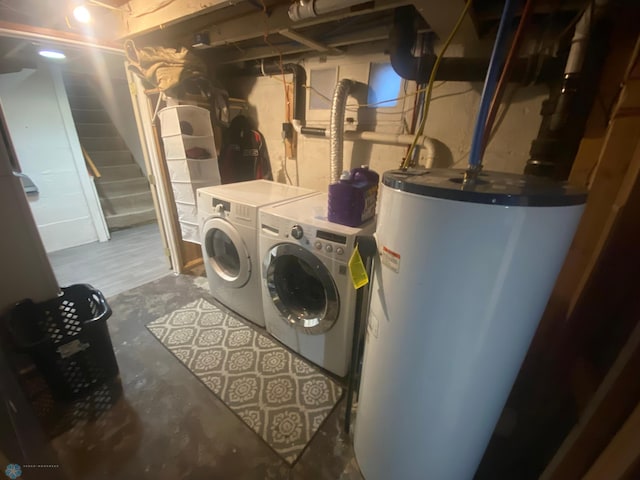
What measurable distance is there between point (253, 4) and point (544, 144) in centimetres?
161

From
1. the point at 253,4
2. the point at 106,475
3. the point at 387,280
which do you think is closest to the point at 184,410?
the point at 106,475

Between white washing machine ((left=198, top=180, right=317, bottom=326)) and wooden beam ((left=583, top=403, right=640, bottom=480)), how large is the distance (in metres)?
1.49

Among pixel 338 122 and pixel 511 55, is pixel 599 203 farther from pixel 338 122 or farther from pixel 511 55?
pixel 338 122

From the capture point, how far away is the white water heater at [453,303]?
57 centimetres

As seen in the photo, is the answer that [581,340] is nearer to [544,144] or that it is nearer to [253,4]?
[544,144]

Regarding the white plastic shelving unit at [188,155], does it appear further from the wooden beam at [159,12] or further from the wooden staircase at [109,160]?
the wooden staircase at [109,160]

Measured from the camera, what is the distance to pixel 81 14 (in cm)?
165

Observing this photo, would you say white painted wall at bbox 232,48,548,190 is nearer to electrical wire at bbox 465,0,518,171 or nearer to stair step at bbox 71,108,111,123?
electrical wire at bbox 465,0,518,171

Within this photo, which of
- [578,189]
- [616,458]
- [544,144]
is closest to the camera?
[616,458]

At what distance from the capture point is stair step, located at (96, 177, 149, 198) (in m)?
3.64

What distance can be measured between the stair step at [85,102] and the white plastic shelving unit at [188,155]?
10.7 feet

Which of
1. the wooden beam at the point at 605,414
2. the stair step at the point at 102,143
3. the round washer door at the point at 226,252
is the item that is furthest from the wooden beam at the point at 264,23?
the stair step at the point at 102,143

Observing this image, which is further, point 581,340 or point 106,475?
point 106,475

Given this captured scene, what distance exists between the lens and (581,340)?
854mm
